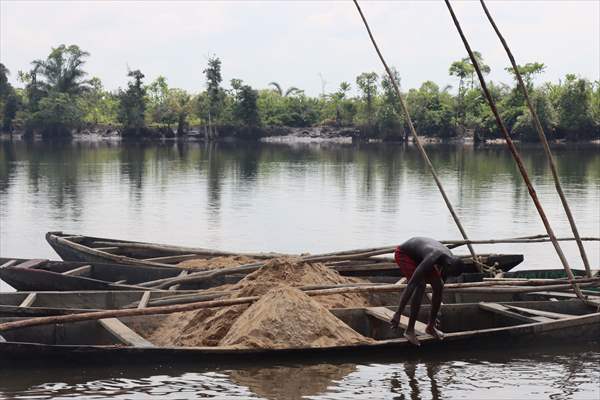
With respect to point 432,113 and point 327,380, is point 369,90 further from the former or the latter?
point 327,380

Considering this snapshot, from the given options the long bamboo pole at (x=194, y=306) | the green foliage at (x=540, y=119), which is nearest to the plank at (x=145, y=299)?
the long bamboo pole at (x=194, y=306)

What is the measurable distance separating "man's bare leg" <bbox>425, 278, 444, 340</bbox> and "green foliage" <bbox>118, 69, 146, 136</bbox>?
7753 cm

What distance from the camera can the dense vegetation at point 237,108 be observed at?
3187 inches

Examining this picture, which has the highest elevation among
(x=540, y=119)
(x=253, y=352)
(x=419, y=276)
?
(x=540, y=119)

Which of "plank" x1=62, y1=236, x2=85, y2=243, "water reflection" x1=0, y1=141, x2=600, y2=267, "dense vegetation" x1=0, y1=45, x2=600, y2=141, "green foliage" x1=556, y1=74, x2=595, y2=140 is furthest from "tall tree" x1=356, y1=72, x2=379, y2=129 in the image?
"plank" x1=62, y1=236, x2=85, y2=243

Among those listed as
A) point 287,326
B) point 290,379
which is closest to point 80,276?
point 287,326

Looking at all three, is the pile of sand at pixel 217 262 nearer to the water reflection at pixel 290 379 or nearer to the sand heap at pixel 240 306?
the sand heap at pixel 240 306

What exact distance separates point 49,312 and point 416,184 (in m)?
27.2

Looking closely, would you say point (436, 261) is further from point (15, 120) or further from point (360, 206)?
point (15, 120)

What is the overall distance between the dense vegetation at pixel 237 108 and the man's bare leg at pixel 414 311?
68754mm

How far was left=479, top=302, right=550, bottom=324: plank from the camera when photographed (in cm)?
977

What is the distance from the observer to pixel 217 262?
42.0ft

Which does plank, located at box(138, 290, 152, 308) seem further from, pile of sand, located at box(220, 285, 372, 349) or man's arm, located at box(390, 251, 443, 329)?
man's arm, located at box(390, 251, 443, 329)

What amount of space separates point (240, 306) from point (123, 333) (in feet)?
4.47
